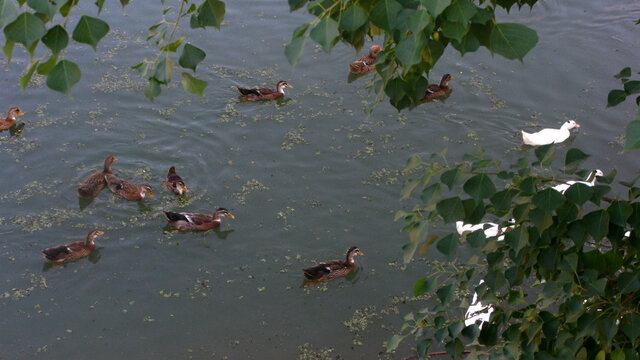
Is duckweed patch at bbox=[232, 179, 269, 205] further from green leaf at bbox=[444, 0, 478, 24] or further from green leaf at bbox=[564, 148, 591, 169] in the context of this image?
green leaf at bbox=[444, 0, 478, 24]

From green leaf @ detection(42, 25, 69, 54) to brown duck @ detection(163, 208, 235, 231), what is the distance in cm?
485

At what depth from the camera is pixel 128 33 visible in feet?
32.4

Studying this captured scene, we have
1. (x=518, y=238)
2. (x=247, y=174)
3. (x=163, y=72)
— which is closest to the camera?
(x=163, y=72)

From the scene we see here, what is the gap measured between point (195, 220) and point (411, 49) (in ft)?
16.5

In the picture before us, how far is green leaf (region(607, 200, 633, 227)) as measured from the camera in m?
2.69

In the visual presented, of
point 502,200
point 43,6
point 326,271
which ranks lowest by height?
point 326,271

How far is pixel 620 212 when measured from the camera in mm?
2699

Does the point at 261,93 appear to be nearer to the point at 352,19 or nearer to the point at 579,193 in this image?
the point at 579,193

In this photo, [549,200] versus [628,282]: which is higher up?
[549,200]

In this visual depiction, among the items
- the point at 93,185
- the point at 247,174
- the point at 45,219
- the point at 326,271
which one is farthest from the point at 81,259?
the point at 326,271

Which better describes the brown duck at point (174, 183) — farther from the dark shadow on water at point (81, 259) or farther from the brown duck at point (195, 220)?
the dark shadow on water at point (81, 259)

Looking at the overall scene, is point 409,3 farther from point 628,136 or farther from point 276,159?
point 276,159

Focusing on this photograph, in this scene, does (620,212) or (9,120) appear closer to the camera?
(620,212)

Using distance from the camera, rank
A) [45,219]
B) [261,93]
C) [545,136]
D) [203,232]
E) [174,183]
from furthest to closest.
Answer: [261,93]
[545,136]
[174,183]
[45,219]
[203,232]
